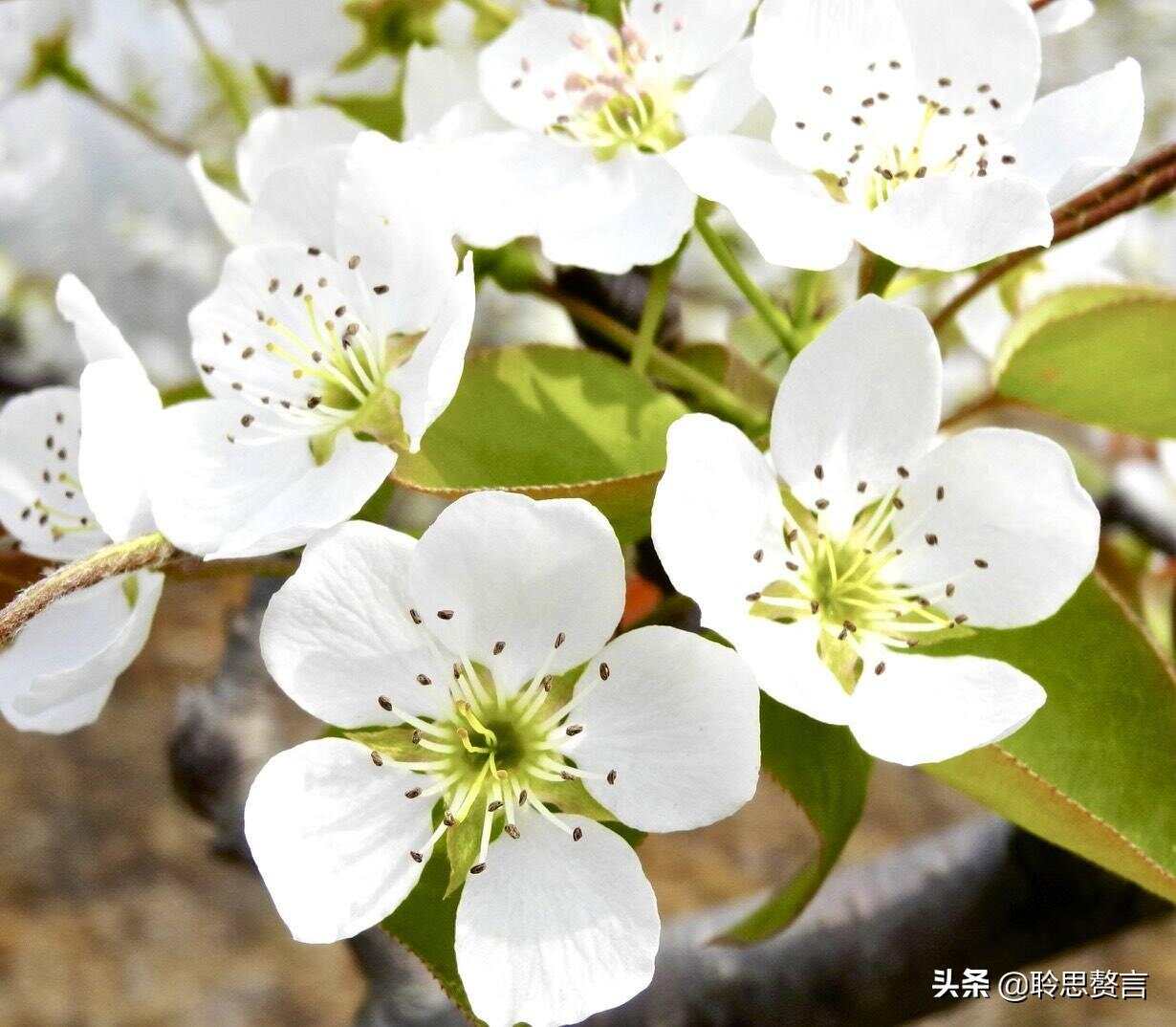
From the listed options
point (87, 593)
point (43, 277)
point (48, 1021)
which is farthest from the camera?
point (48, 1021)

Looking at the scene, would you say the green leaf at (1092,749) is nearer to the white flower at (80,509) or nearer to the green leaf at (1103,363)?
the green leaf at (1103,363)

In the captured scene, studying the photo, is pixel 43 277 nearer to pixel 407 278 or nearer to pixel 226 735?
pixel 226 735

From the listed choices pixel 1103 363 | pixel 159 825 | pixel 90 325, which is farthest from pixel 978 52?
pixel 159 825

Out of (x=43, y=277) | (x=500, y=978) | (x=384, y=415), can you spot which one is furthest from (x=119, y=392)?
(x=43, y=277)

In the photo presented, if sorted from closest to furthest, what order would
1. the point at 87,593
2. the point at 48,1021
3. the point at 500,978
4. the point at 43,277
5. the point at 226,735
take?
the point at 500,978
the point at 87,593
the point at 226,735
the point at 43,277
the point at 48,1021

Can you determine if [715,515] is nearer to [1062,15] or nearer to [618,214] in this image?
[618,214]

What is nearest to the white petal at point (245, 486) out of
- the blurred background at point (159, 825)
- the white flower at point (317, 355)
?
the white flower at point (317, 355)

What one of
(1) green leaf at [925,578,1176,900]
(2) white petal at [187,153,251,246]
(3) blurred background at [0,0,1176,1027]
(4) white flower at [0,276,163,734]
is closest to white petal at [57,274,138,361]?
(4) white flower at [0,276,163,734]

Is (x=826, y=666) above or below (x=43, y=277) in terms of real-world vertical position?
above
